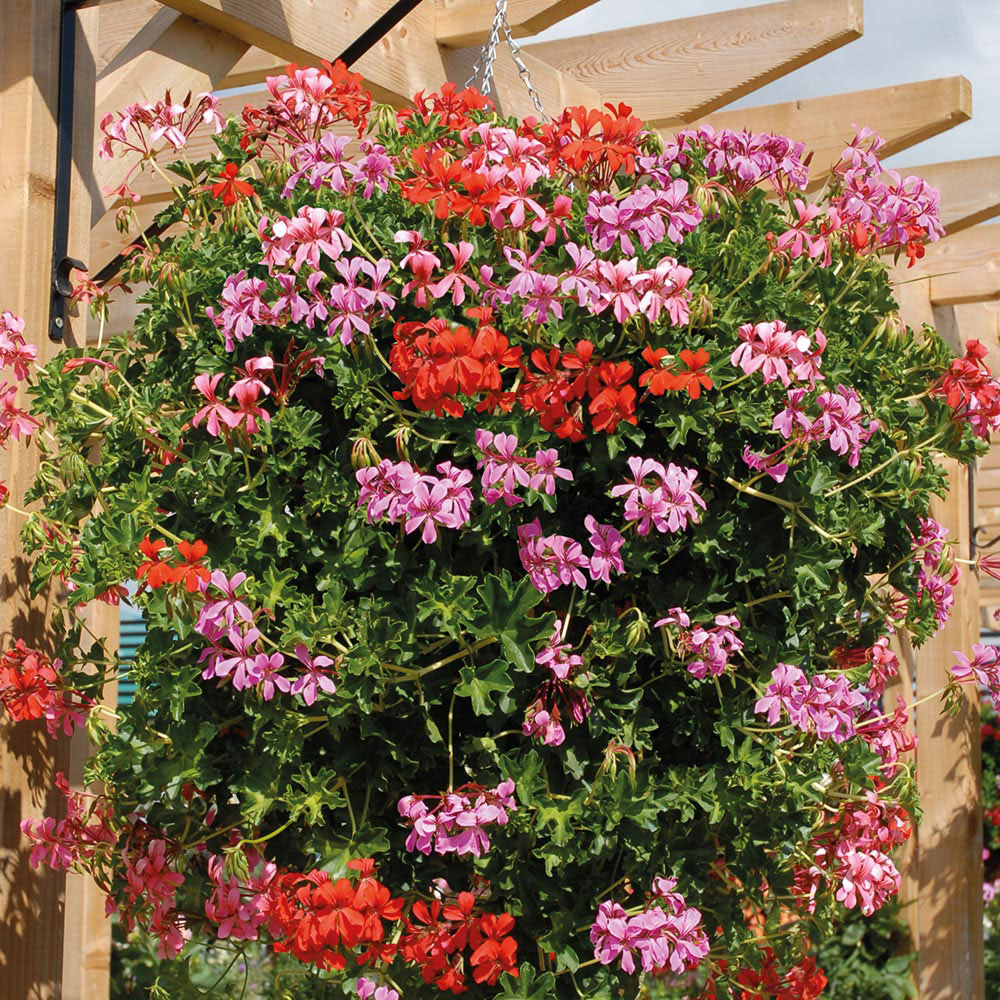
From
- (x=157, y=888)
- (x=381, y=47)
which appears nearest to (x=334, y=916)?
(x=157, y=888)

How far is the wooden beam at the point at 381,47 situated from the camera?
89.8 inches

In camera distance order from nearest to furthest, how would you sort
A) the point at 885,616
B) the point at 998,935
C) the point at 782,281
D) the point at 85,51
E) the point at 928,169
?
the point at 782,281 < the point at 885,616 < the point at 85,51 < the point at 928,169 < the point at 998,935

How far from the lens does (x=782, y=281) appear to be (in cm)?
177

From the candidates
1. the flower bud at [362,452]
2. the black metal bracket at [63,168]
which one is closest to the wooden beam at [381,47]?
the black metal bracket at [63,168]

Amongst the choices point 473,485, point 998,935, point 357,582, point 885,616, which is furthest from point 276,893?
point 998,935

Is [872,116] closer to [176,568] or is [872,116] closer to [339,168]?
[339,168]

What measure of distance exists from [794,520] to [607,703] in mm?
313

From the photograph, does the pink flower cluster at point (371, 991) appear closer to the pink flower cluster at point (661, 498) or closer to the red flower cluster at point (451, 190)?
the pink flower cluster at point (661, 498)

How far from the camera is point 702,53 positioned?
328 cm

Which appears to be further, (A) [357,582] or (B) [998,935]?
(B) [998,935]

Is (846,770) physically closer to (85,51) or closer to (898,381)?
(898,381)

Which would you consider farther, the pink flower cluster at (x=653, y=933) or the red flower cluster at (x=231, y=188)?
the red flower cluster at (x=231, y=188)

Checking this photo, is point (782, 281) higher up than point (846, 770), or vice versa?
point (782, 281)

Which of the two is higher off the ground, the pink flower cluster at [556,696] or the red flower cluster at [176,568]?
the red flower cluster at [176,568]
